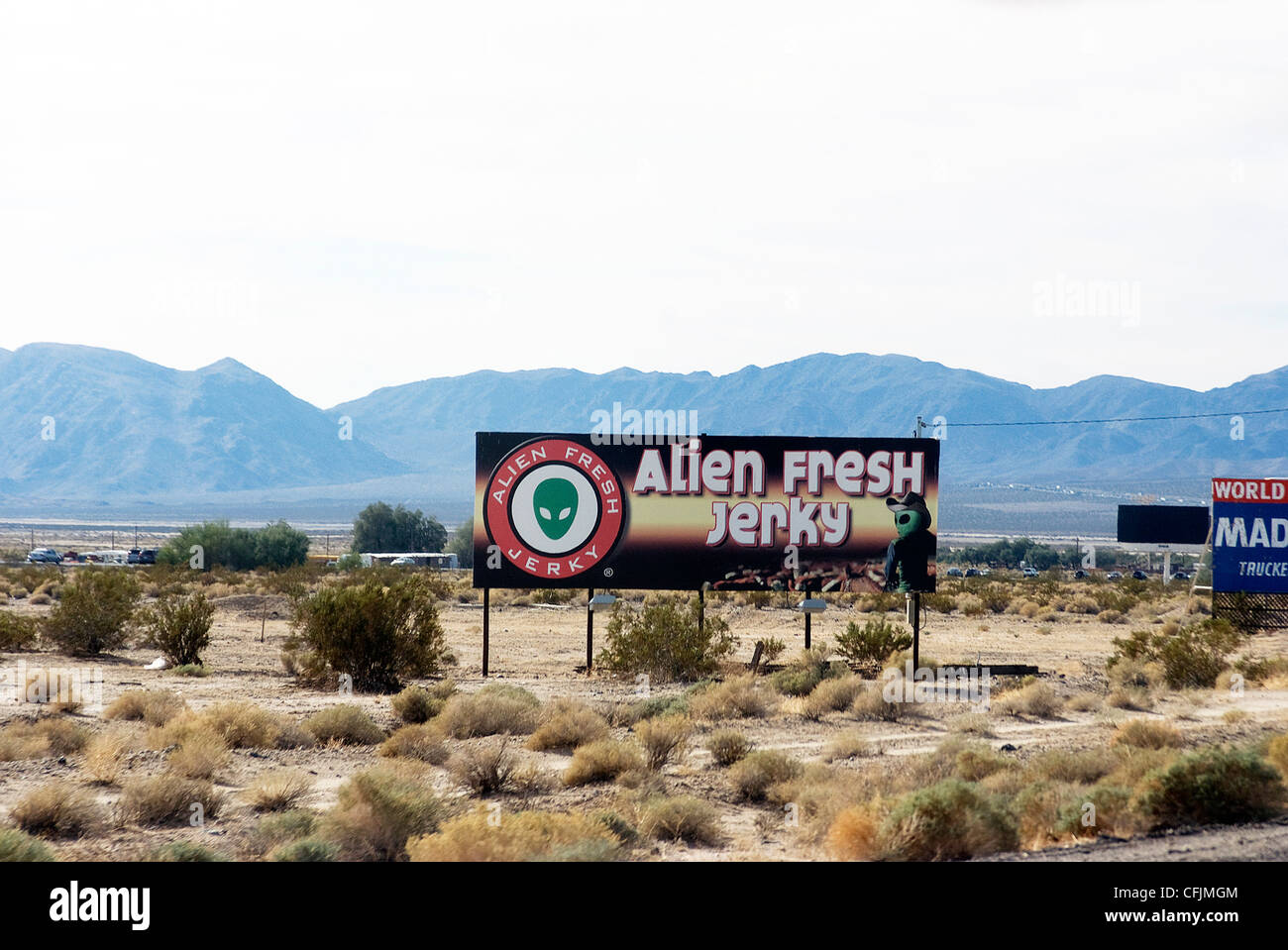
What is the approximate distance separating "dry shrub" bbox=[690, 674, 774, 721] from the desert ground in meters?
0.12

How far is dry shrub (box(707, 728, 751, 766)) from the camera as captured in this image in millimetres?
15570

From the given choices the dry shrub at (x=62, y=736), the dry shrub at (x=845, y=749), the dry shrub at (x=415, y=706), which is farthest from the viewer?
the dry shrub at (x=415, y=706)

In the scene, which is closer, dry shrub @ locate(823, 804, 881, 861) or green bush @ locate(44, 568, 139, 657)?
dry shrub @ locate(823, 804, 881, 861)

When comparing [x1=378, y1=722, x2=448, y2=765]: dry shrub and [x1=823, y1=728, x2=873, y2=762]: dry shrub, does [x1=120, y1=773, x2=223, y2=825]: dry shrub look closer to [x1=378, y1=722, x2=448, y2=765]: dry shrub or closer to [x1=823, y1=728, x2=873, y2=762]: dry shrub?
[x1=378, y1=722, x2=448, y2=765]: dry shrub

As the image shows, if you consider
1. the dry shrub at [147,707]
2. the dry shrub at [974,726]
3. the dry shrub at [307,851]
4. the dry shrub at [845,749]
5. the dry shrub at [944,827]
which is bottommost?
the dry shrub at [974,726]

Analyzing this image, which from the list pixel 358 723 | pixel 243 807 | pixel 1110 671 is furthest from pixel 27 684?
pixel 1110 671

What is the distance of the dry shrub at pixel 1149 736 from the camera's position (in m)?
15.5

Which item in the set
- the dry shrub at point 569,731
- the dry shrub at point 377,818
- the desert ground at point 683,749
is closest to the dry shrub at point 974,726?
the desert ground at point 683,749

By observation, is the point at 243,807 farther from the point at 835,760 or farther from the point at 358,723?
the point at 835,760

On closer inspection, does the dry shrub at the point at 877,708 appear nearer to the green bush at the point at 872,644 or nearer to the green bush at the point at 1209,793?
the green bush at the point at 872,644

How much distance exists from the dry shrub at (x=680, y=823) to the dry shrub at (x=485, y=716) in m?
5.79

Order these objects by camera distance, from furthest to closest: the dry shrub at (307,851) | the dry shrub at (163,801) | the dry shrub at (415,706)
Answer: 1. the dry shrub at (415,706)
2. the dry shrub at (163,801)
3. the dry shrub at (307,851)

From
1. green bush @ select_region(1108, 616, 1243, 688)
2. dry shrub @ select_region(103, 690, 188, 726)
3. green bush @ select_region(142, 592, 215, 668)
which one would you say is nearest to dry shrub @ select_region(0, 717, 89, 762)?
dry shrub @ select_region(103, 690, 188, 726)
